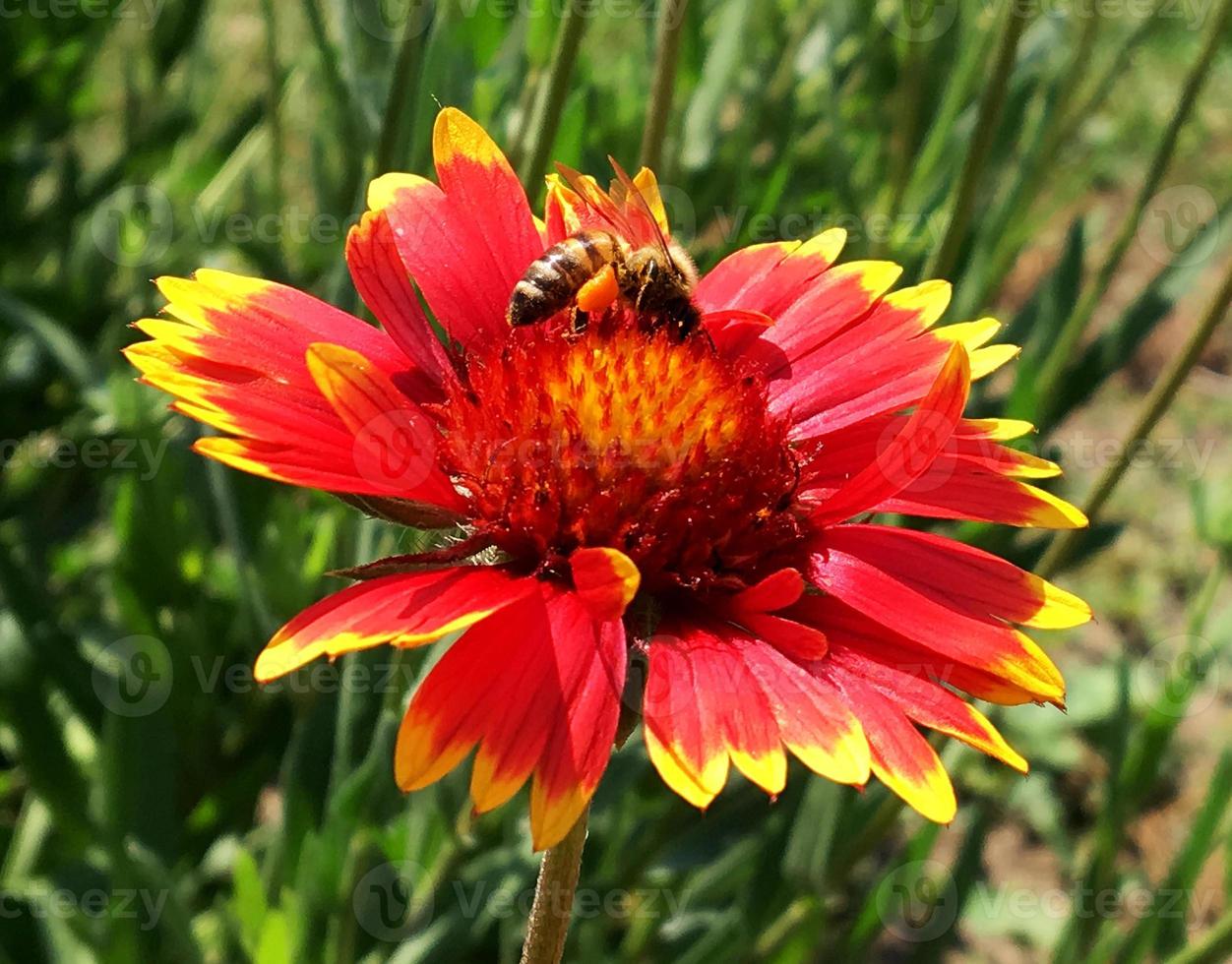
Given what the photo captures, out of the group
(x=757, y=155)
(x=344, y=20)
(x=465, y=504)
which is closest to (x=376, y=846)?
(x=465, y=504)

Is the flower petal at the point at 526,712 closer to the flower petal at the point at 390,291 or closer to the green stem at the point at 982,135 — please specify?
the flower petal at the point at 390,291

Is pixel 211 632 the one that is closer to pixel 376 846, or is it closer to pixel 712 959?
pixel 376 846

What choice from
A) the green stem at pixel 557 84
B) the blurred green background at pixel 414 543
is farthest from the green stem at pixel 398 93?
the green stem at pixel 557 84

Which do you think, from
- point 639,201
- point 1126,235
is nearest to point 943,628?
point 639,201

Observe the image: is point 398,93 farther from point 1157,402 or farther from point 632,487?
point 1157,402

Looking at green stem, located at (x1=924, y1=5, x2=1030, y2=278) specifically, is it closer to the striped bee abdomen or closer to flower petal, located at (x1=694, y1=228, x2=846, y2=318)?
flower petal, located at (x1=694, y1=228, x2=846, y2=318)

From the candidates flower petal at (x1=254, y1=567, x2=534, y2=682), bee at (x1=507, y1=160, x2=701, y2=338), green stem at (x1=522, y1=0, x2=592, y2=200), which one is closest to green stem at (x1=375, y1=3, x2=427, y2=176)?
green stem at (x1=522, y1=0, x2=592, y2=200)
